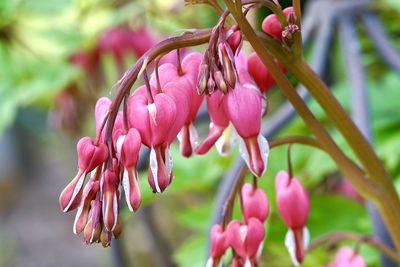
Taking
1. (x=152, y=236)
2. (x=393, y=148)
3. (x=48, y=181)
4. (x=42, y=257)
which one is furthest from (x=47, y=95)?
(x=48, y=181)

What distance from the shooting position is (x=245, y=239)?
0.49m

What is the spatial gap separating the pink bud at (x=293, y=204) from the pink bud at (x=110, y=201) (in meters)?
0.17

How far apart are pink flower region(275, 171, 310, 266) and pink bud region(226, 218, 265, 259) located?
40 mm

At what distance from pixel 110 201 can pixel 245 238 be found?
0.41ft

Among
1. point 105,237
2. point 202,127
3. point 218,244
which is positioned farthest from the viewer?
point 202,127

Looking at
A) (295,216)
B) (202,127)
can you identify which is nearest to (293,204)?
(295,216)

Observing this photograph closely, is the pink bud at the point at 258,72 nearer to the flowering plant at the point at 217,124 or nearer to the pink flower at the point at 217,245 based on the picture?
the flowering plant at the point at 217,124

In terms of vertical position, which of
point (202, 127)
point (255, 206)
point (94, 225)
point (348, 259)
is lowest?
point (202, 127)

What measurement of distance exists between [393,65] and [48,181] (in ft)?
8.76

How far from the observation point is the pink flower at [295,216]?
0.53 m

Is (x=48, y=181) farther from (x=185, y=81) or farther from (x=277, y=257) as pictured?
(x=185, y=81)

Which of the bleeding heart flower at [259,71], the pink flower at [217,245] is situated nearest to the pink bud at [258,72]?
the bleeding heart flower at [259,71]

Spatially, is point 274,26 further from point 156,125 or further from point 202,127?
point 202,127

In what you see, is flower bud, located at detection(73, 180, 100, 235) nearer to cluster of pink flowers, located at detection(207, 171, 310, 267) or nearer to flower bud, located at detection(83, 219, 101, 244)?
flower bud, located at detection(83, 219, 101, 244)
